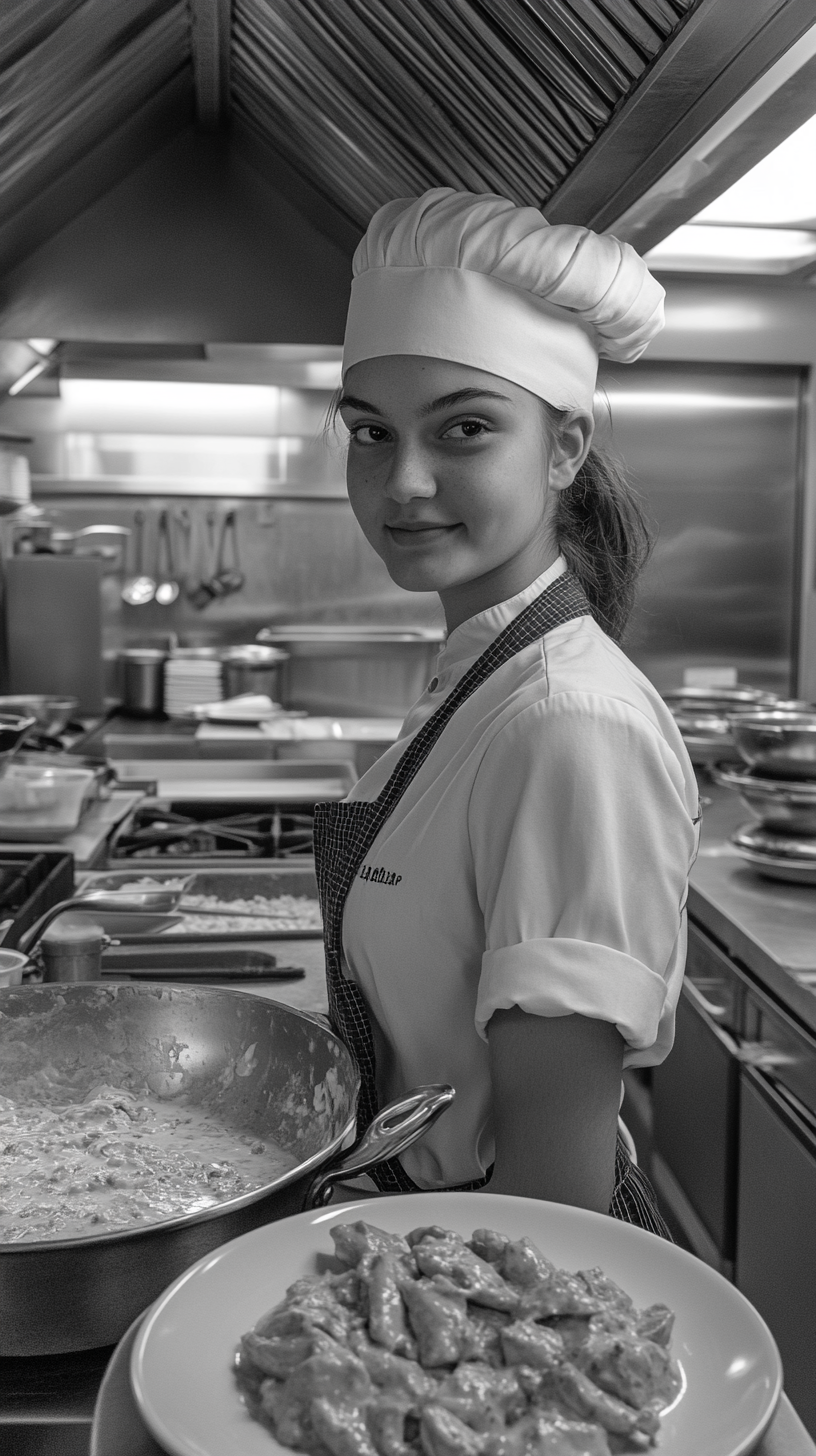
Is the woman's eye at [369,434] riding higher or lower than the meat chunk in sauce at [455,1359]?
higher

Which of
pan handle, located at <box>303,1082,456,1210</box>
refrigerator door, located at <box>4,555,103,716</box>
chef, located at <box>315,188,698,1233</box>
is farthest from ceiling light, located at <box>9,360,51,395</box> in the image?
pan handle, located at <box>303,1082,456,1210</box>

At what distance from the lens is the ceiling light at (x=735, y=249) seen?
2805mm

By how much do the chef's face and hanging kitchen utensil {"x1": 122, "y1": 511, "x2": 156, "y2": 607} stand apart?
13.1 ft

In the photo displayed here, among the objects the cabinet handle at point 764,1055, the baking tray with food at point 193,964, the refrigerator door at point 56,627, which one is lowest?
the cabinet handle at point 764,1055

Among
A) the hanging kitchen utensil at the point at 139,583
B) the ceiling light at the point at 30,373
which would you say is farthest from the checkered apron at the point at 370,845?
the hanging kitchen utensil at the point at 139,583

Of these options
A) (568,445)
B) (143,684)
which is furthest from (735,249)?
(143,684)

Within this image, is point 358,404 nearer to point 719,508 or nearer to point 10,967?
point 10,967

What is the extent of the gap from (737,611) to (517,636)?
149 inches

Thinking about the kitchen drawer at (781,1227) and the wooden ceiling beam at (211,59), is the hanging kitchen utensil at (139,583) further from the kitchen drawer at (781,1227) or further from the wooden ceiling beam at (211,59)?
the kitchen drawer at (781,1227)

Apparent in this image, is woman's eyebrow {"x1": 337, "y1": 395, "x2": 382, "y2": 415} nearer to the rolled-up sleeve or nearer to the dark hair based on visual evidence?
the dark hair

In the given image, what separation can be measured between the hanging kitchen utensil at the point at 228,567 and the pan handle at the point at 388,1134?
454cm

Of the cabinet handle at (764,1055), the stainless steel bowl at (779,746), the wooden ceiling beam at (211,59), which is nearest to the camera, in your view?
the wooden ceiling beam at (211,59)

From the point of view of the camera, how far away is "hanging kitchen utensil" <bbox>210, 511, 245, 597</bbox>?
17.0ft

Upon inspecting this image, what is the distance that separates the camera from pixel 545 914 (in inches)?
36.8
